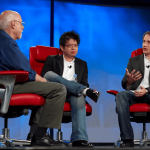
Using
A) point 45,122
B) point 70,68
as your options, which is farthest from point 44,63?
point 45,122

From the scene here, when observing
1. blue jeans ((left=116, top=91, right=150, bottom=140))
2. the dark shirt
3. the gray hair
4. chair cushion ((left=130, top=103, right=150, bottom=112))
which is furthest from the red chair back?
chair cushion ((left=130, top=103, right=150, bottom=112))

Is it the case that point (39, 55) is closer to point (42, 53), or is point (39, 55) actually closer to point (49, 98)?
point (42, 53)

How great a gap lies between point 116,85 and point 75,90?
192 cm

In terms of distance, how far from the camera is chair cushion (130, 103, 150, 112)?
102 inches

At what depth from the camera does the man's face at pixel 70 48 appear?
2.98m

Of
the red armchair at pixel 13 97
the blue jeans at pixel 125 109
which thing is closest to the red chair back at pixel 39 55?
the red armchair at pixel 13 97

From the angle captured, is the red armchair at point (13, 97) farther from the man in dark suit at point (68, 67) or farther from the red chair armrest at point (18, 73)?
the man in dark suit at point (68, 67)

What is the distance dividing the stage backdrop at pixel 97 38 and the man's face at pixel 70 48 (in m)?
1.09

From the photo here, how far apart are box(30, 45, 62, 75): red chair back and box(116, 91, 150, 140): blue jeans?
987mm

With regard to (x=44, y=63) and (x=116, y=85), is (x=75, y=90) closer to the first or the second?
(x=44, y=63)

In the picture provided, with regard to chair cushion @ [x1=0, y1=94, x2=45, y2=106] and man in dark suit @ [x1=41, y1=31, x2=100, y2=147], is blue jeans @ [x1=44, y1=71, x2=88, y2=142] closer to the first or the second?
man in dark suit @ [x1=41, y1=31, x2=100, y2=147]

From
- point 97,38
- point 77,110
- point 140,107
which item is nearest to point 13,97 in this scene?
point 77,110

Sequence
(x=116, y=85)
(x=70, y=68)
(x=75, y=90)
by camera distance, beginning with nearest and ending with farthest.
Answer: (x=75, y=90), (x=70, y=68), (x=116, y=85)

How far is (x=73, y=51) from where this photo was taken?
9.78ft
